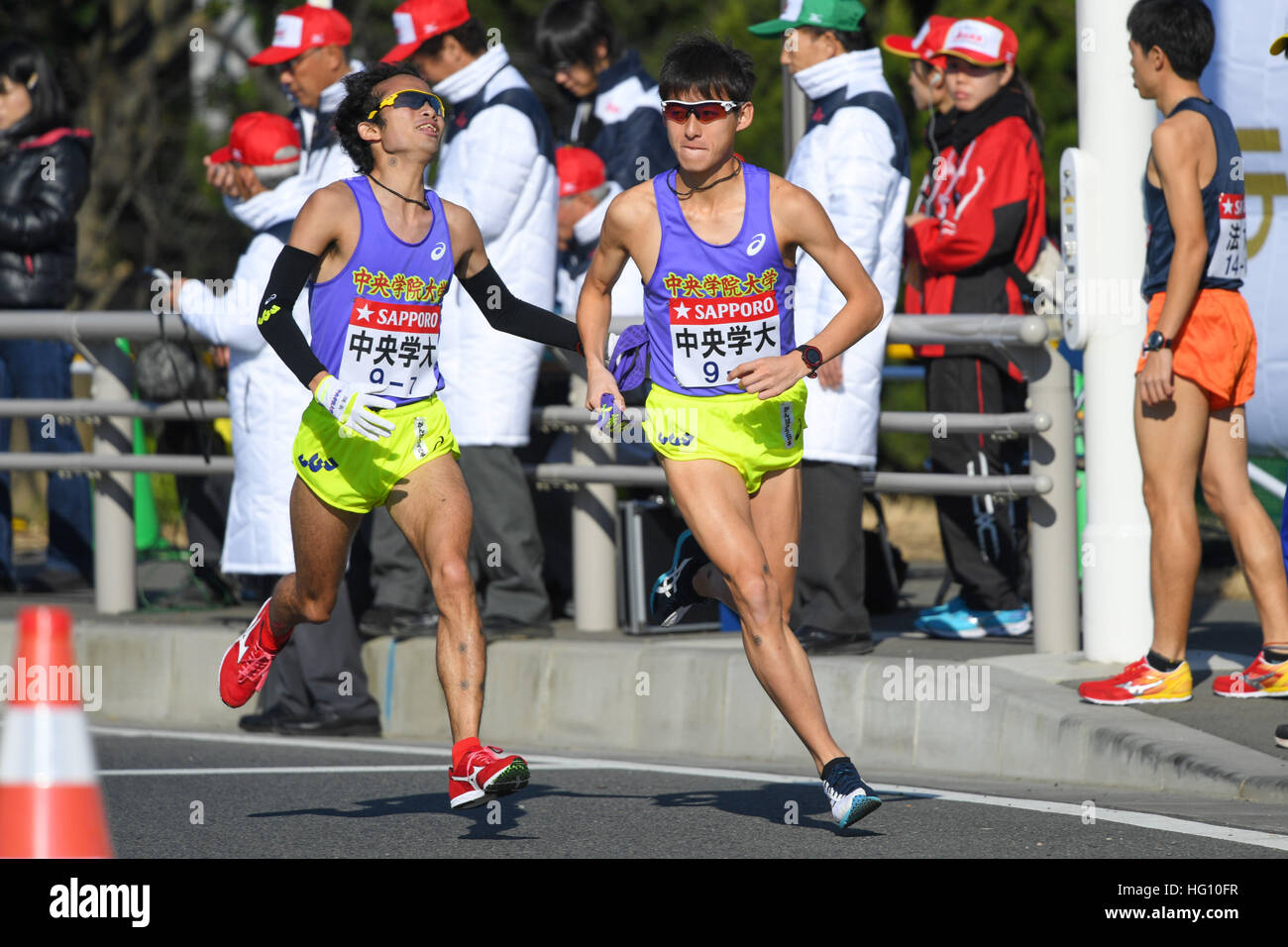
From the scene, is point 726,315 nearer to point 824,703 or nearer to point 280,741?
point 824,703

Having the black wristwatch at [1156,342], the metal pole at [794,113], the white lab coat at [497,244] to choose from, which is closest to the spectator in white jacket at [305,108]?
the white lab coat at [497,244]

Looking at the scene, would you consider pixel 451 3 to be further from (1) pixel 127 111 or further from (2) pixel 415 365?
(1) pixel 127 111

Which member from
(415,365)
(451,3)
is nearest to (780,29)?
(451,3)

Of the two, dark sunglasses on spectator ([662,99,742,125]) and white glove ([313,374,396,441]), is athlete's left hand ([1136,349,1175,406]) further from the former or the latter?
white glove ([313,374,396,441])

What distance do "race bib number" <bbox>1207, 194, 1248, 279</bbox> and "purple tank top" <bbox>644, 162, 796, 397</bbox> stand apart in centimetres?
182

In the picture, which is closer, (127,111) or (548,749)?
(548,749)

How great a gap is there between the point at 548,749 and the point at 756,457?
2.52 meters

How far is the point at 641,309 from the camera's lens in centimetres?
961

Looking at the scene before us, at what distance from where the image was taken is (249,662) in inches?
272

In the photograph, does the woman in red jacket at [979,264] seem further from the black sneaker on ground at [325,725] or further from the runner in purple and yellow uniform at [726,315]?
the runner in purple and yellow uniform at [726,315]

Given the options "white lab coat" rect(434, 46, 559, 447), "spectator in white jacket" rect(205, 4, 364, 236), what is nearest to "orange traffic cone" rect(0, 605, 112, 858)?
"spectator in white jacket" rect(205, 4, 364, 236)

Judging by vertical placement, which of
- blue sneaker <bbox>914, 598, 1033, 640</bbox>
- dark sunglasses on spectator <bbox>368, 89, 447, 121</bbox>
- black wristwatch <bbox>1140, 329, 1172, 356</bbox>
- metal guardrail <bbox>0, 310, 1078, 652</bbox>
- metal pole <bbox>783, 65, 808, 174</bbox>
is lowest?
blue sneaker <bbox>914, 598, 1033, 640</bbox>

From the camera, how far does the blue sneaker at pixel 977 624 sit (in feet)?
29.0

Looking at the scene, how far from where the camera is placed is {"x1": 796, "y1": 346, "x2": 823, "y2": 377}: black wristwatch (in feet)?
19.6
